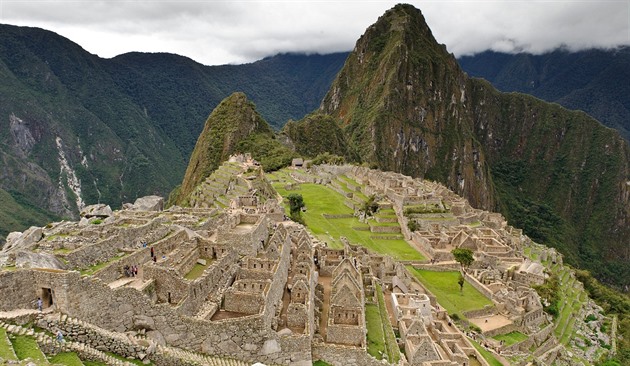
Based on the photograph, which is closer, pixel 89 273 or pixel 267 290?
pixel 89 273

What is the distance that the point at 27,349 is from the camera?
517 inches

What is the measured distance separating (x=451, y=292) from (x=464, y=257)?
6312 millimetres

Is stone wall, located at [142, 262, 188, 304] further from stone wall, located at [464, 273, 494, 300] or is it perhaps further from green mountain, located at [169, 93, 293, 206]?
green mountain, located at [169, 93, 293, 206]

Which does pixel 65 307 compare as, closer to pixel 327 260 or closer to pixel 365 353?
pixel 365 353

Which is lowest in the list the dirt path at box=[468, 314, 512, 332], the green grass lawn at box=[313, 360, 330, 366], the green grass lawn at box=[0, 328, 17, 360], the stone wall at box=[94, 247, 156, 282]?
the dirt path at box=[468, 314, 512, 332]

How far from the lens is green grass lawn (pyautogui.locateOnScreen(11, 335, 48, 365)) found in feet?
41.7

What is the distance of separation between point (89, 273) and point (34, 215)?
107 metres

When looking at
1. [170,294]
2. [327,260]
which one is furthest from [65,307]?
[327,260]

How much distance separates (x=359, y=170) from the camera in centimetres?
9594

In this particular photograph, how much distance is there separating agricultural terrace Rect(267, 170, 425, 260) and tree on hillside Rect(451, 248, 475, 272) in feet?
13.4

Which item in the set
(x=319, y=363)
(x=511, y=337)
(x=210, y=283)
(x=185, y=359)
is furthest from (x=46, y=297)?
(x=511, y=337)

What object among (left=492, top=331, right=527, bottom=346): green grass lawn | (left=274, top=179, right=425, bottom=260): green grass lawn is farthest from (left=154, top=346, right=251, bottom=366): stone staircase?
(left=492, top=331, right=527, bottom=346): green grass lawn

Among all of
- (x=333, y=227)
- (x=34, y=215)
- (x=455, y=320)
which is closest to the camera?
(x=455, y=320)

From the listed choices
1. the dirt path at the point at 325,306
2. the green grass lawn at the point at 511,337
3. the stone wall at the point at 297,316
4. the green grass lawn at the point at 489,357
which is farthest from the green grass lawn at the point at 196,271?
the green grass lawn at the point at 511,337
